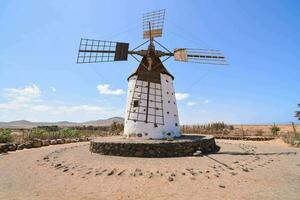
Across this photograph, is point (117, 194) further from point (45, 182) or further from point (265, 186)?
point (265, 186)

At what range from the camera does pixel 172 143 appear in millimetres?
12844

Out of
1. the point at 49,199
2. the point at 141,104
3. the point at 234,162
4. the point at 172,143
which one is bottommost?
the point at 49,199

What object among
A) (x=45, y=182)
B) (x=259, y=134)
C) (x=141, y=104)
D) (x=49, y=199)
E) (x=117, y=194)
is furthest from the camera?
(x=259, y=134)

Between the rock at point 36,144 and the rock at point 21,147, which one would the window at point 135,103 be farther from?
the rock at point 36,144

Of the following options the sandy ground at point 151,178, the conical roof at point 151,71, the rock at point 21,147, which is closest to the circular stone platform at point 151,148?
the sandy ground at point 151,178

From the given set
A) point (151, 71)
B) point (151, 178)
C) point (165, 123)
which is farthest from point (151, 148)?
point (151, 71)

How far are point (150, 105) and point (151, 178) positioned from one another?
26.0 feet

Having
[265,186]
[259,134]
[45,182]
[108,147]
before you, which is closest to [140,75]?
[108,147]

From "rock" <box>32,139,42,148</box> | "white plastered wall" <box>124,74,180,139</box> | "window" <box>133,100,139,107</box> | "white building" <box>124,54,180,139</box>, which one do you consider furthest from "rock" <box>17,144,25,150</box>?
"window" <box>133,100,139,107</box>

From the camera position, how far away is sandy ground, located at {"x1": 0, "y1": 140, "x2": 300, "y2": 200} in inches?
266

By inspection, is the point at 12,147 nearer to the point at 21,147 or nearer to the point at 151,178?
the point at 21,147

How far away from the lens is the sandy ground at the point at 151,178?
6.75 meters

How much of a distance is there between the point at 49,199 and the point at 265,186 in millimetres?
6442

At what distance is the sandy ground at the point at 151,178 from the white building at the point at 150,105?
4073 millimetres
